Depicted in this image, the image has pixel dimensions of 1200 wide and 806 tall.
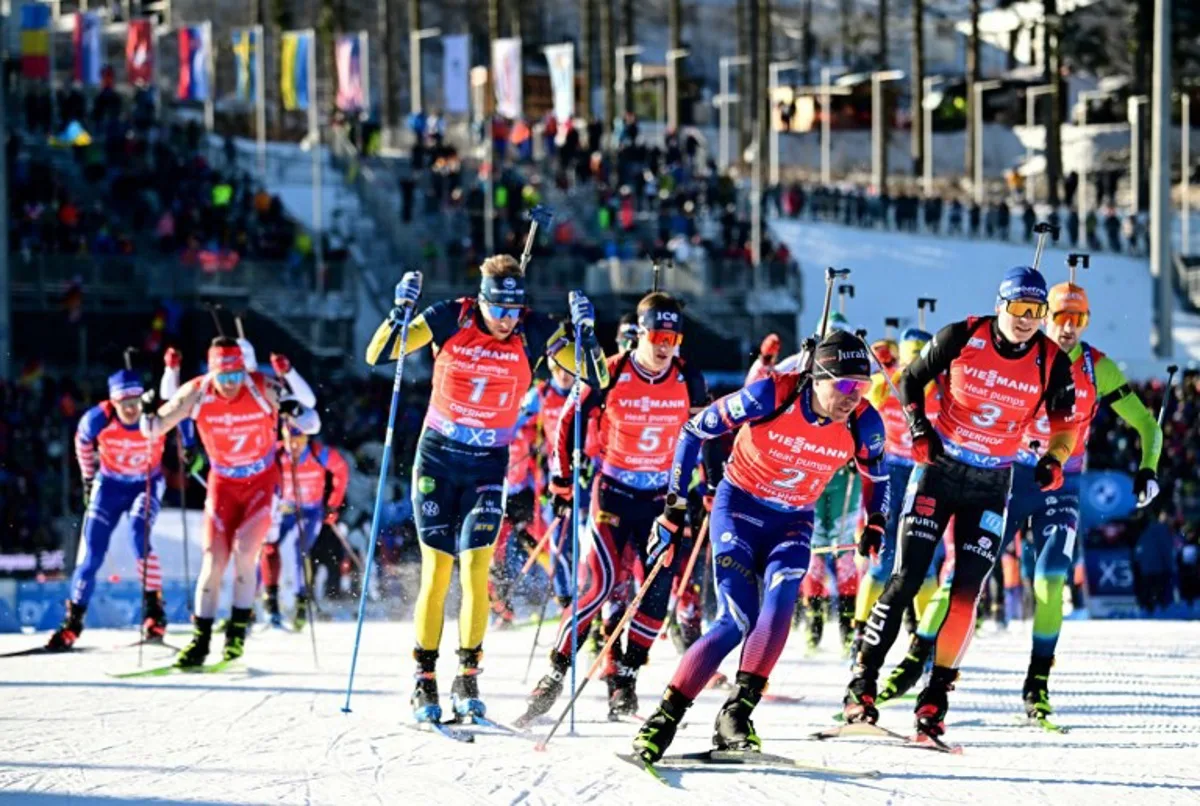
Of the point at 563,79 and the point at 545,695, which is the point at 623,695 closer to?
the point at 545,695

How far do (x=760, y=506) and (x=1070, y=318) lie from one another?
2.79 meters

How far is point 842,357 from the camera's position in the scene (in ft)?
30.5

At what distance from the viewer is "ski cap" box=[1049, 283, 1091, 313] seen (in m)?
11.4

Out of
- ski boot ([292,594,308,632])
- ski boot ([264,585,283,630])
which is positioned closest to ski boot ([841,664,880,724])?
ski boot ([292,594,308,632])

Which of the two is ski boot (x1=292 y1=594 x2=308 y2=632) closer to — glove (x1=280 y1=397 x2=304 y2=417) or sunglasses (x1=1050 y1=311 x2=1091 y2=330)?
glove (x1=280 y1=397 x2=304 y2=417)

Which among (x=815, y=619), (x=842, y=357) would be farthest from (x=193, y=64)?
(x=842, y=357)

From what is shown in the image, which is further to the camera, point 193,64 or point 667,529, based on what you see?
point 193,64

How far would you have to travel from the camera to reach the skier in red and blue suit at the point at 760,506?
30.3 feet

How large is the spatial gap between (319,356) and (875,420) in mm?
18969

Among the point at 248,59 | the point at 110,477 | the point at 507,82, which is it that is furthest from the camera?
the point at 507,82

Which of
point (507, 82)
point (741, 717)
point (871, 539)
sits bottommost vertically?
point (741, 717)

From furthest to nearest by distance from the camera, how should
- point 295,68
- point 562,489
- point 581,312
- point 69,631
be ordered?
1. point 295,68
2. point 69,631
3. point 562,489
4. point 581,312

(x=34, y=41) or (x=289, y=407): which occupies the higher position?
(x=34, y=41)

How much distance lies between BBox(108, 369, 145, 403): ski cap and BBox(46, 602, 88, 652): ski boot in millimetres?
1481
